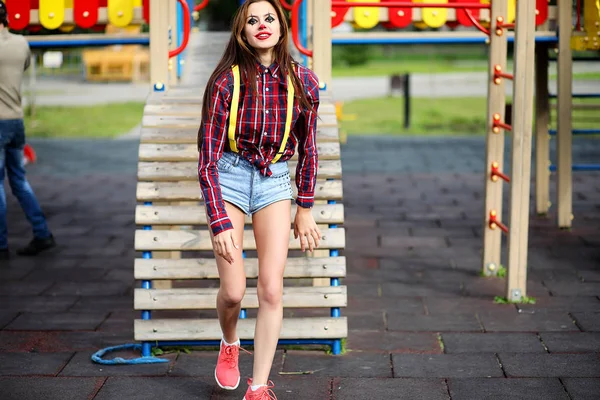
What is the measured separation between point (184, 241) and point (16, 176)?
3074mm

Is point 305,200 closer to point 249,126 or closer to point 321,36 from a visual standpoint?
point 249,126

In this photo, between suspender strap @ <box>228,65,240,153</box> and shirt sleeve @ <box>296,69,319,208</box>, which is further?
shirt sleeve @ <box>296,69,319,208</box>

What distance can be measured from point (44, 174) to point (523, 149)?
7807mm

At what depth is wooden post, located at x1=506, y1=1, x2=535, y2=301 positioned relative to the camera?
19.9 ft

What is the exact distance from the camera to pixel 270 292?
13.7 ft

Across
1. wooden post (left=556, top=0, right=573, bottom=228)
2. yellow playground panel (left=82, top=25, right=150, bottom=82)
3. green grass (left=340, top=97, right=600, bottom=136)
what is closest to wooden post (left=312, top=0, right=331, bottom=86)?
wooden post (left=556, top=0, right=573, bottom=228)

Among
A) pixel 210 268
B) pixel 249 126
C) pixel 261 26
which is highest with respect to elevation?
pixel 261 26

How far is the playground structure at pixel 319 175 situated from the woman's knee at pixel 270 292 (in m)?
1.01

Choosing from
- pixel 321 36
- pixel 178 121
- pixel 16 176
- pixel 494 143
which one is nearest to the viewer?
pixel 178 121

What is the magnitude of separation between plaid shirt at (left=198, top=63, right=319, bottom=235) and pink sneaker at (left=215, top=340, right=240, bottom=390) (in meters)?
0.75

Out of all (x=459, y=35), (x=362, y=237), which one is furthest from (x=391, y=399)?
(x=459, y=35)

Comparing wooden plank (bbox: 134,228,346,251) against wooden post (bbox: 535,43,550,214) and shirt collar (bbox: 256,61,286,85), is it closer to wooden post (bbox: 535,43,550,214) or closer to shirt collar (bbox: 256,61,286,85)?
shirt collar (bbox: 256,61,286,85)

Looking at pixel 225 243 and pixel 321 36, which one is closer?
pixel 225 243

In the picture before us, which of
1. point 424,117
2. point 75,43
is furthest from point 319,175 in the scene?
point 424,117
